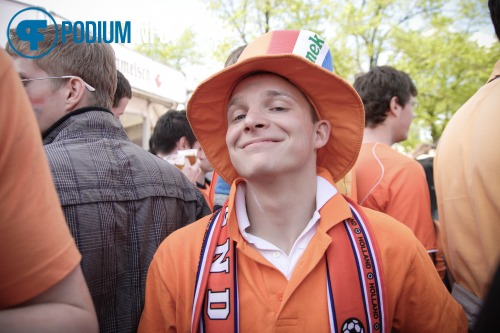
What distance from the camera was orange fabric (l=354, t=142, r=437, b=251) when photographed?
2359 millimetres

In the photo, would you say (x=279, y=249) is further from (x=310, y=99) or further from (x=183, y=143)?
(x=183, y=143)

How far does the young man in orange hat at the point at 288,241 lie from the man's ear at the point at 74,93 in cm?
54

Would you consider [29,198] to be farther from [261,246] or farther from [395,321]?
[395,321]

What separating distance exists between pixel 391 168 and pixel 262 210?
3.81 ft

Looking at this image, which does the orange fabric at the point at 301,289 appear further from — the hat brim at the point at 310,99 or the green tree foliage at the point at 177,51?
the green tree foliage at the point at 177,51

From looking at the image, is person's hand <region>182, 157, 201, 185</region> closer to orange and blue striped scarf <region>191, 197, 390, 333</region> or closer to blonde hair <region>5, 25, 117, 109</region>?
blonde hair <region>5, 25, 117, 109</region>

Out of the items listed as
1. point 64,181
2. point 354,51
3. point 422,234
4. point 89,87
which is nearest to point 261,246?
point 64,181

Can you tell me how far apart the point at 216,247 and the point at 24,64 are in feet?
4.04

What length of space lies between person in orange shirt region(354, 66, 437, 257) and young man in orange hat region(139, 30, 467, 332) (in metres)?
0.65

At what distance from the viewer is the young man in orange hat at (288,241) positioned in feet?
4.66

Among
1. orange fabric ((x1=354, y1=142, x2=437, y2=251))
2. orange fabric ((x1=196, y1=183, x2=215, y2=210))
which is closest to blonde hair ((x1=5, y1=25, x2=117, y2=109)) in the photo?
orange fabric ((x1=196, y1=183, x2=215, y2=210))

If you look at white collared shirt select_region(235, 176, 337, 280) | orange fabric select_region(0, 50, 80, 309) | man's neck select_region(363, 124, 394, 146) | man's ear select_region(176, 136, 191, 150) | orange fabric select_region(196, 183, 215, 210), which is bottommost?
orange fabric select_region(196, 183, 215, 210)

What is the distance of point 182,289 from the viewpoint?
1.52 meters

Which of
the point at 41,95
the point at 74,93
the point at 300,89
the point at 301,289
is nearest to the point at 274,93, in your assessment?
the point at 300,89
